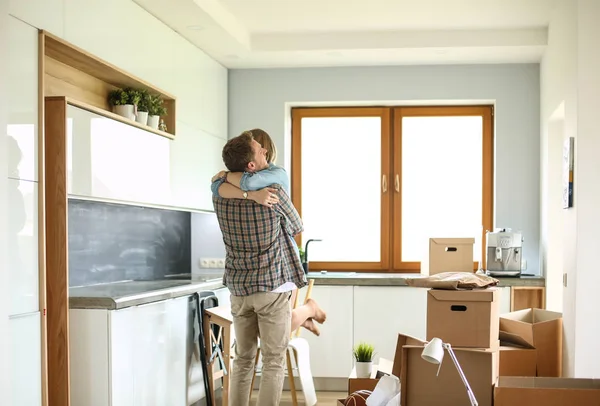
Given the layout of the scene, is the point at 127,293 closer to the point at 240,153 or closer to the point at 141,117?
the point at 240,153

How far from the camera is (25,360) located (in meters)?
3.04

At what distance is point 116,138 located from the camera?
3969 mm

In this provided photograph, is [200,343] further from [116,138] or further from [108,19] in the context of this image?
[108,19]

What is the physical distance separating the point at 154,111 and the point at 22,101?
4.94 feet

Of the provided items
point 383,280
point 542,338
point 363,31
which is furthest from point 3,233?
point 363,31

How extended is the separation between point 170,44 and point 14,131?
6.83 ft

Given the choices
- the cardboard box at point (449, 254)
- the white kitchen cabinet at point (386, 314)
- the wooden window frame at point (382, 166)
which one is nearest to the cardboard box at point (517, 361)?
the cardboard box at point (449, 254)

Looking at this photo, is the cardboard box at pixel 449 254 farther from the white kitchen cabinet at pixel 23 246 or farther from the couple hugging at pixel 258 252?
the white kitchen cabinet at pixel 23 246

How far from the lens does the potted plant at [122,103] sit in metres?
4.25

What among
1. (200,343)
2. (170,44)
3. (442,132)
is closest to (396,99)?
(442,132)

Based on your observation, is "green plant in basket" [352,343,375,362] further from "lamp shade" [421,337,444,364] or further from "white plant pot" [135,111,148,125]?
"white plant pot" [135,111,148,125]

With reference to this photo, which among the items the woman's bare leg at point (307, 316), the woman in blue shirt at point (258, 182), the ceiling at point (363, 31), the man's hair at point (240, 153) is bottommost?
the woman's bare leg at point (307, 316)

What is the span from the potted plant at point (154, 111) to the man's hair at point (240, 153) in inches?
37.1

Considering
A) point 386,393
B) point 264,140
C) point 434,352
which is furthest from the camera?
point 264,140
